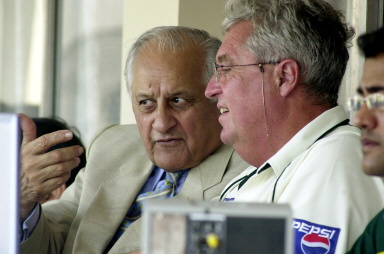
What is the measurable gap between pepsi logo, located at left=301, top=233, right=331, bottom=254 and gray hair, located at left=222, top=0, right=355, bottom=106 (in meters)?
0.66

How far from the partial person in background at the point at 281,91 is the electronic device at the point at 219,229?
995mm

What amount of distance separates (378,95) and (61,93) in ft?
16.1

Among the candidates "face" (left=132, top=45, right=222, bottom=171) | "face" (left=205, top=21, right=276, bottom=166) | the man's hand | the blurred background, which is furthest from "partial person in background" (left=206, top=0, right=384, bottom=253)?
the blurred background

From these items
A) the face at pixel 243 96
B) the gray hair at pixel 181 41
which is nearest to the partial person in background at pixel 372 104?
the face at pixel 243 96

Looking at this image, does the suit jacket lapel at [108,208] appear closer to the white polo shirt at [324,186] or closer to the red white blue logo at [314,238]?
the white polo shirt at [324,186]

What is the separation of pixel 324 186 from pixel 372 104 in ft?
1.68

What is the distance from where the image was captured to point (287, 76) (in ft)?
Result: 8.83

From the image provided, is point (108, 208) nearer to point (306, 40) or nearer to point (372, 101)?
point (306, 40)

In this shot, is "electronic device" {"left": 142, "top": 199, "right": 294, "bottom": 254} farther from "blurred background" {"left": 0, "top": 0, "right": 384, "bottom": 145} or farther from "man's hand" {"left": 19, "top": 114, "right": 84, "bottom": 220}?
"blurred background" {"left": 0, "top": 0, "right": 384, "bottom": 145}

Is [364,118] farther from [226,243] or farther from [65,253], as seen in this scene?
[65,253]

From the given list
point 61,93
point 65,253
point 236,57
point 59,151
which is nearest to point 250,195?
point 236,57

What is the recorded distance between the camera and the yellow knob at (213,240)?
139cm

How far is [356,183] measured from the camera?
7.57 feet

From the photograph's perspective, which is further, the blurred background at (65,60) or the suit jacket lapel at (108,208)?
the blurred background at (65,60)
